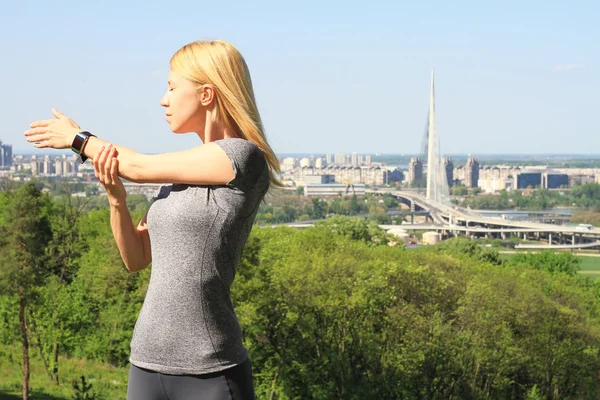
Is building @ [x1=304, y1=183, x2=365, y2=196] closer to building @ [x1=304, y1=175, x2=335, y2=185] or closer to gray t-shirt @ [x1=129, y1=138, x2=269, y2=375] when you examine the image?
building @ [x1=304, y1=175, x2=335, y2=185]

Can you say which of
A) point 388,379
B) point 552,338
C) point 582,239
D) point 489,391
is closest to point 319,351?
point 388,379

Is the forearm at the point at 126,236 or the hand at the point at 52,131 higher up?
the hand at the point at 52,131

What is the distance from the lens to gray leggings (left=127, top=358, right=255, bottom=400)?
6.25 feet

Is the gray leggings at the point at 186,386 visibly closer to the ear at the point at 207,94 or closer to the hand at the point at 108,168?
the hand at the point at 108,168

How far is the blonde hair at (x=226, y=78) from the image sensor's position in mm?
1995

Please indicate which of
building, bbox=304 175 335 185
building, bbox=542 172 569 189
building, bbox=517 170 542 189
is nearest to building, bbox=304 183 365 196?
building, bbox=304 175 335 185

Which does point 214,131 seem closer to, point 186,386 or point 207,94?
point 207,94

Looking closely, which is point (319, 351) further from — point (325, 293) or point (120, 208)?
point (120, 208)

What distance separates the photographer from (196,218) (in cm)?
190

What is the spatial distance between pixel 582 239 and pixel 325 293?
97.8m

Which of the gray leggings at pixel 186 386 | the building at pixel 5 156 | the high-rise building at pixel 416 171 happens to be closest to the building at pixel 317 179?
the high-rise building at pixel 416 171

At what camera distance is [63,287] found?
2523 centimetres

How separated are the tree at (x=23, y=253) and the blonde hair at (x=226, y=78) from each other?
18.4 meters

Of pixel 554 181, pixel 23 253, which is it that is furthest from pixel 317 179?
pixel 23 253
